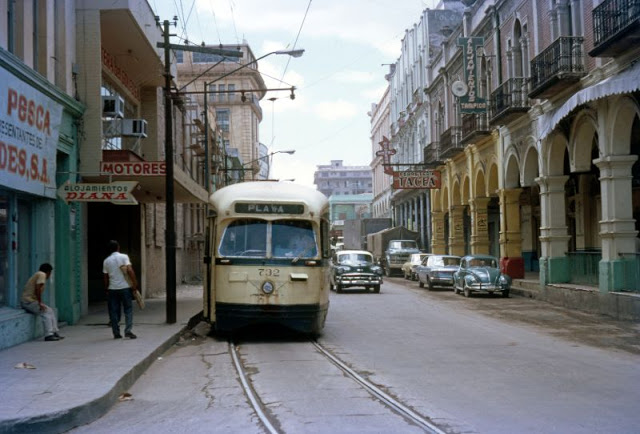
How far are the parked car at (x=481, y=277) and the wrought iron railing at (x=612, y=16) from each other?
10291 millimetres

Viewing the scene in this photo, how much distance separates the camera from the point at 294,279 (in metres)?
14.2

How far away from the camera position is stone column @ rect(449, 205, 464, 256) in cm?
4228

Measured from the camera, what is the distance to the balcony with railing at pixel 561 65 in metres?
22.5

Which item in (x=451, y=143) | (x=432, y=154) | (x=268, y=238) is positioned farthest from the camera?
(x=432, y=154)

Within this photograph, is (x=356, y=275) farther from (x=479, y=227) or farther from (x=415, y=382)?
(x=415, y=382)

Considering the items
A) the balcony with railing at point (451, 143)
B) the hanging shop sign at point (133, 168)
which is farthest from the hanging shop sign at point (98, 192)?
the balcony with railing at point (451, 143)

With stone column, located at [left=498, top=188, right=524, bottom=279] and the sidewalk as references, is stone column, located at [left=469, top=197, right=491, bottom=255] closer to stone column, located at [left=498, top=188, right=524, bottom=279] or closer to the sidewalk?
stone column, located at [left=498, top=188, right=524, bottom=279]

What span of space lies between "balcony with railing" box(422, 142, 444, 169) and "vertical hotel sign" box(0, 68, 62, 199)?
100ft

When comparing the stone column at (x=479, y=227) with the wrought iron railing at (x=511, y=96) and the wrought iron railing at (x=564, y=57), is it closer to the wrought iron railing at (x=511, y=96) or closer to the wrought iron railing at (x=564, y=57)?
the wrought iron railing at (x=511, y=96)

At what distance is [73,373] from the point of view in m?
9.90

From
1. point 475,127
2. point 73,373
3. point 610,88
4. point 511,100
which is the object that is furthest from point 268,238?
point 475,127

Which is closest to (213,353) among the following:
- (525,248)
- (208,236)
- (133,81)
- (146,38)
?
(208,236)

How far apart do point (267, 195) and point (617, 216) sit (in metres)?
10.9

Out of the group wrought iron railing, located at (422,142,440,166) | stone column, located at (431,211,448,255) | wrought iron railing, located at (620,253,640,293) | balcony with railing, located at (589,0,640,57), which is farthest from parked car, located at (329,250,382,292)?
stone column, located at (431,211,448,255)
